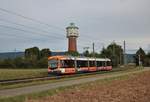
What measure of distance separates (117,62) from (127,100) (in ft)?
283

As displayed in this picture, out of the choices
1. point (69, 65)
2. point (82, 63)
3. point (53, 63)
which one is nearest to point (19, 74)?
point (53, 63)

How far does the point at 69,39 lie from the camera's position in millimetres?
111812

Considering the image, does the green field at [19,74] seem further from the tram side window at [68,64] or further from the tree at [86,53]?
the tree at [86,53]

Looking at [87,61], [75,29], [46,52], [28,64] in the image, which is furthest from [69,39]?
[87,61]

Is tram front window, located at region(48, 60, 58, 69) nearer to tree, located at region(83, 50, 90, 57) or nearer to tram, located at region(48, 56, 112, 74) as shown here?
tram, located at region(48, 56, 112, 74)

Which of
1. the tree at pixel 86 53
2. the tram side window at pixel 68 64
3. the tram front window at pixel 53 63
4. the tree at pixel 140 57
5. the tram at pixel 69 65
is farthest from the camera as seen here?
the tree at pixel 140 57

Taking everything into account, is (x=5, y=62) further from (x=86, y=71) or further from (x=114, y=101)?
(x=114, y=101)

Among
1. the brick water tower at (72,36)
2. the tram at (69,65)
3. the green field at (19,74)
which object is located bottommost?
the green field at (19,74)

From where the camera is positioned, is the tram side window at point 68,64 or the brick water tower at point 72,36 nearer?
the tram side window at point 68,64

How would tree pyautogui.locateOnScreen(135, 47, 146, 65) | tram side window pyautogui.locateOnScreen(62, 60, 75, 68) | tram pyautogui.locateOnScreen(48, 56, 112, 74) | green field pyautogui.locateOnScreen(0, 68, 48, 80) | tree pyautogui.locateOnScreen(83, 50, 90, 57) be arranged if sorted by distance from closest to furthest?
green field pyautogui.locateOnScreen(0, 68, 48, 80), tram pyautogui.locateOnScreen(48, 56, 112, 74), tram side window pyautogui.locateOnScreen(62, 60, 75, 68), tree pyautogui.locateOnScreen(83, 50, 90, 57), tree pyautogui.locateOnScreen(135, 47, 146, 65)

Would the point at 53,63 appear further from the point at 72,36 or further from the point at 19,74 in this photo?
the point at 72,36

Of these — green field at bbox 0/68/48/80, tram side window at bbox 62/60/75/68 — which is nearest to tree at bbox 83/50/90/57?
green field at bbox 0/68/48/80

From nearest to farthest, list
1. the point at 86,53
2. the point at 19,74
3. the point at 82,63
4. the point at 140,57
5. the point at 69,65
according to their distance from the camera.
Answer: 1. the point at 69,65
2. the point at 82,63
3. the point at 19,74
4. the point at 86,53
5. the point at 140,57

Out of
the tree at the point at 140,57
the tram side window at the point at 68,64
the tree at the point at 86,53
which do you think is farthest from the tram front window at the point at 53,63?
the tree at the point at 140,57
